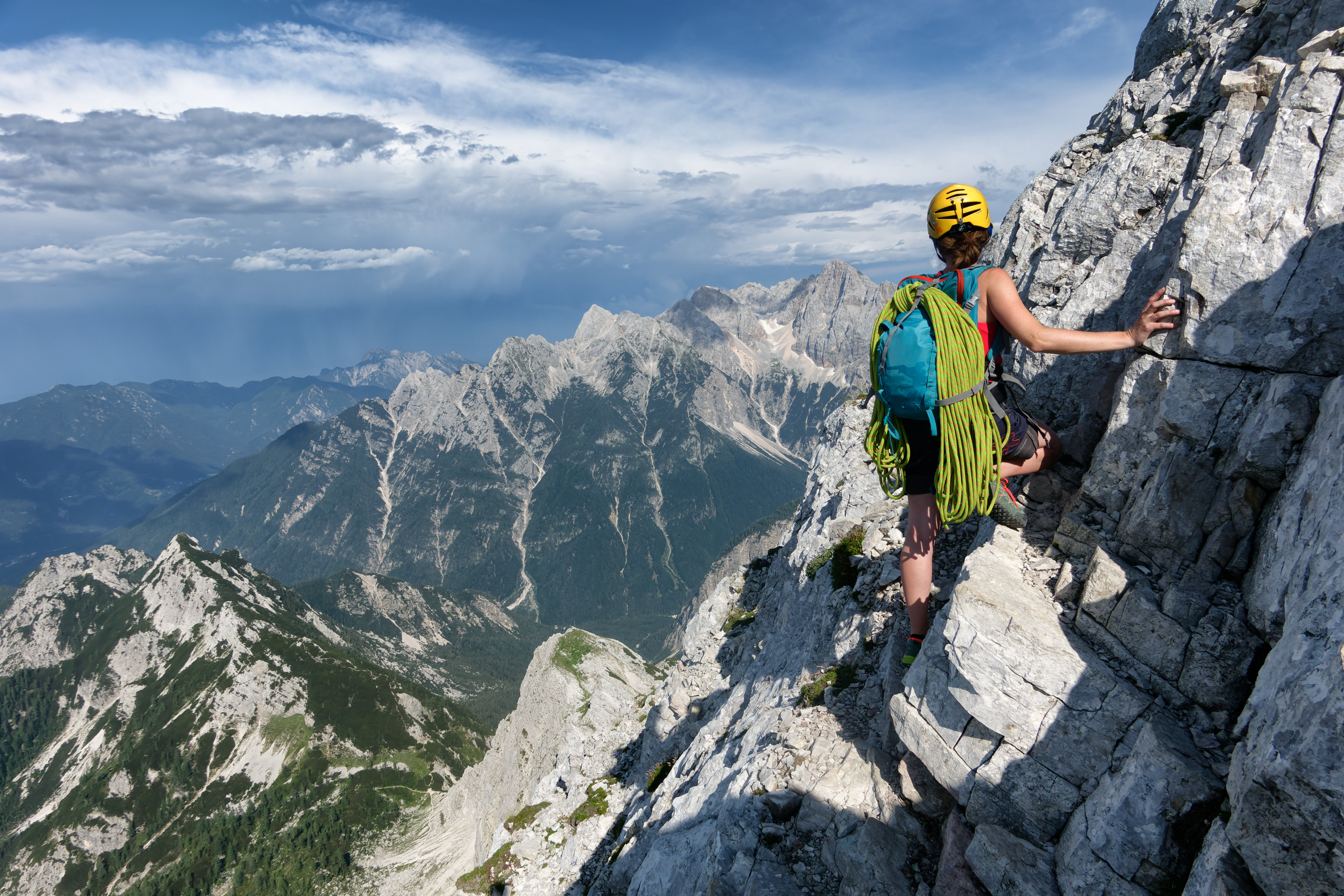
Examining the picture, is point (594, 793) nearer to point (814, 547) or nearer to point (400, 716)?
point (814, 547)

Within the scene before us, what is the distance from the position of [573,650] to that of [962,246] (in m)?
89.2

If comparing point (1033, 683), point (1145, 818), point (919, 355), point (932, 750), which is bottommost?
point (932, 750)

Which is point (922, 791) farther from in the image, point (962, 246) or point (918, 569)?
point (962, 246)

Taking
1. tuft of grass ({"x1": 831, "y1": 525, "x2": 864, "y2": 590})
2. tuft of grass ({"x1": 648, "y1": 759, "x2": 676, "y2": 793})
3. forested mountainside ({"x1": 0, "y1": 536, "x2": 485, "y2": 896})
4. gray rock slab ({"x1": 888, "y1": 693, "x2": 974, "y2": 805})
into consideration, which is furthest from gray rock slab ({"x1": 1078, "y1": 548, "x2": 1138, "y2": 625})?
forested mountainside ({"x1": 0, "y1": 536, "x2": 485, "y2": 896})

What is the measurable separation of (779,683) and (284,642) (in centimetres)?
20347

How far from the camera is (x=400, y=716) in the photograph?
162625 millimetres

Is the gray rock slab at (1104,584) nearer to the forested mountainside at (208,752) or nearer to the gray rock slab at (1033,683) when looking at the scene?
the gray rock slab at (1033,683)

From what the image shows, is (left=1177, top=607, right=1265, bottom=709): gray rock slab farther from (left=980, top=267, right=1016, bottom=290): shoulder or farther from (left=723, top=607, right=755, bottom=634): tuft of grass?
(left=723, top=607, right=755, bottom=634): tuft of grass

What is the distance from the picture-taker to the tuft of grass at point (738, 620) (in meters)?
31.1

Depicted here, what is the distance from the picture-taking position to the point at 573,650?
294 feet

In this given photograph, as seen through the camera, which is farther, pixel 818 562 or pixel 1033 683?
→ pixel 818 562

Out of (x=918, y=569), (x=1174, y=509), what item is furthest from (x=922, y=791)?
(x=1174, y=509)

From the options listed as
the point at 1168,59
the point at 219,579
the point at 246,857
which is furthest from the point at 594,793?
the point at 219,579

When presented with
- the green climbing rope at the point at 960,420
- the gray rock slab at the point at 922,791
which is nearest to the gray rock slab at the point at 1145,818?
the gray rock slab at the point at 922,791
